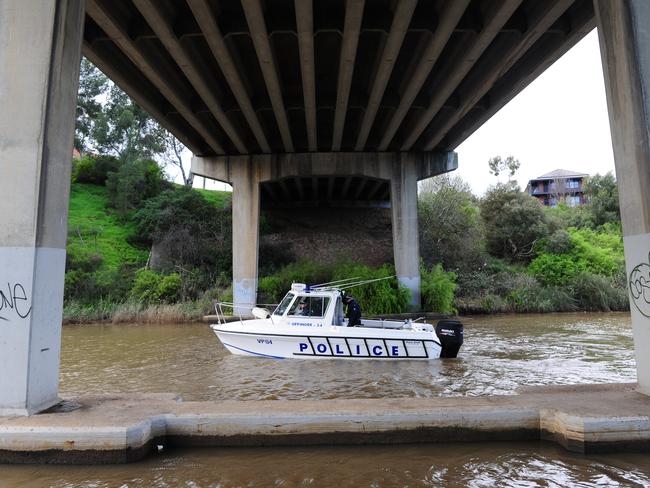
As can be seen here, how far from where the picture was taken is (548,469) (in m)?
4.97

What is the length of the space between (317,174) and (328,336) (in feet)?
43.5

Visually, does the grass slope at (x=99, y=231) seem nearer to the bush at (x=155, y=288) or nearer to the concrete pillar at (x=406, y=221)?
A: the bush at (x=155, y=288)

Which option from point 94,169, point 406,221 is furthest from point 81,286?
point 94,169

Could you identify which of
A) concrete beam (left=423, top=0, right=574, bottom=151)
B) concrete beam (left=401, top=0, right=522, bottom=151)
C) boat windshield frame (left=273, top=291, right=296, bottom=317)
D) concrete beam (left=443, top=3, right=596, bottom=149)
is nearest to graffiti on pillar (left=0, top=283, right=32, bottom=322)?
boat windshield frame (left=273, top=291, right=296, bottom=317)

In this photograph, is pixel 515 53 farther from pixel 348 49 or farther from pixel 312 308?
pixel 312 308

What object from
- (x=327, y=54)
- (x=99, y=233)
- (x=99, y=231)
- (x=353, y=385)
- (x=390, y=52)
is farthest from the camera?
(x=99, y=231)

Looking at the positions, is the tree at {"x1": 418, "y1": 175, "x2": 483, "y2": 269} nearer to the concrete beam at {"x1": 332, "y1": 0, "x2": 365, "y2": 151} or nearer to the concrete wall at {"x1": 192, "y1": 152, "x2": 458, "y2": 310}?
the concrete wall at {"x1": 192, "y1": 152, "x2": 458, "y2": 310}

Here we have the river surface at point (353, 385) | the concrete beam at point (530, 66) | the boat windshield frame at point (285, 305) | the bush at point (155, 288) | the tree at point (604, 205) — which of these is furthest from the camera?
the tree at point (604, 205)

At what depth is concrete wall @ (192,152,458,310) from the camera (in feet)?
76.8

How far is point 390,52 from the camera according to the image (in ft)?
42.5

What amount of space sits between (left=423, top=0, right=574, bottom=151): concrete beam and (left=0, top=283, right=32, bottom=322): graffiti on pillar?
12.0m

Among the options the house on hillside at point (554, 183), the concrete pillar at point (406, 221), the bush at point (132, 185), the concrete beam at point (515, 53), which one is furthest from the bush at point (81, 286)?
the house on hillside at point (554, 183)

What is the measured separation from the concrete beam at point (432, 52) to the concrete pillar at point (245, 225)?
803 centimetres

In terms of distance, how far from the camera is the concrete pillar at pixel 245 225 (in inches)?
917
